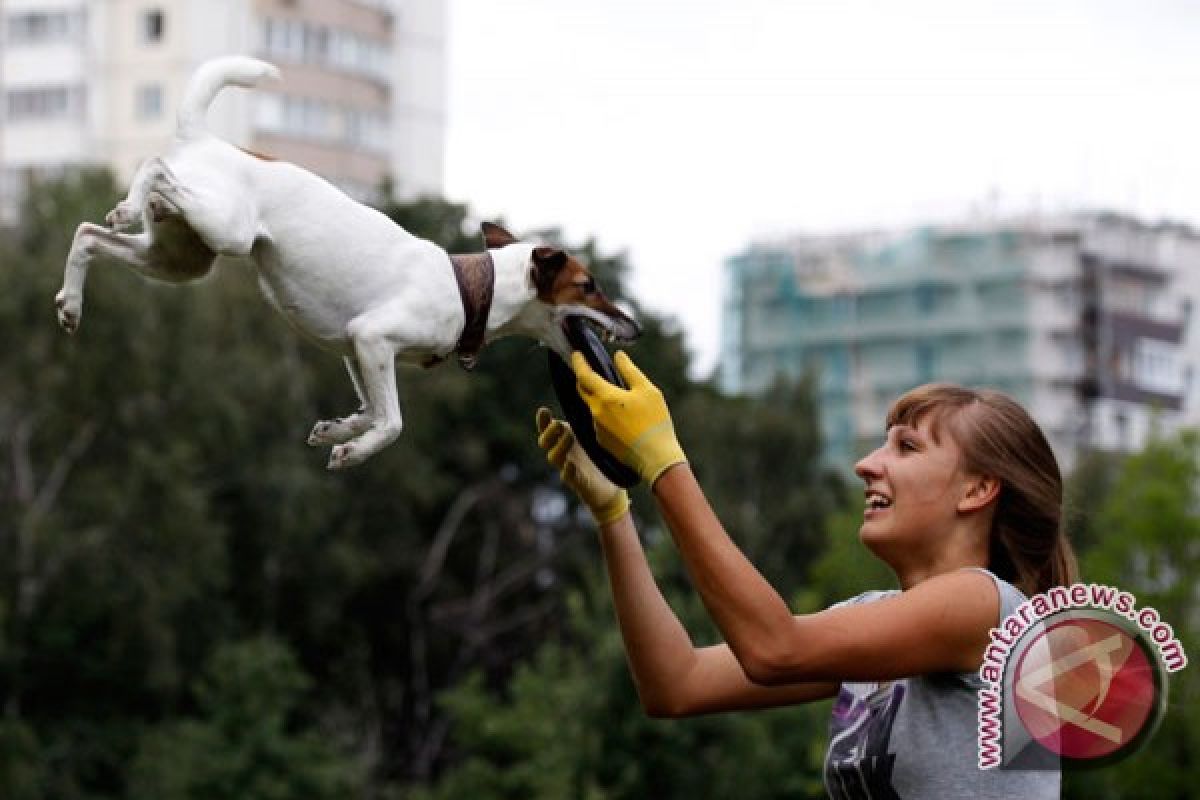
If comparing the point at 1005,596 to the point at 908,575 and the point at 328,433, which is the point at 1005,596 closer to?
the point at 908,575

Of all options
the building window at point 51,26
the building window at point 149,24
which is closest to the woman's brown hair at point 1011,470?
the building window at point 149,24

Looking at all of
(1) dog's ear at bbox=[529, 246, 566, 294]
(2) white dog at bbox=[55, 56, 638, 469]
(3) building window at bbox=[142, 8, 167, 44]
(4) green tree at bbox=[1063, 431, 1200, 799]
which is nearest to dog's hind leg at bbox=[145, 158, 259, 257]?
(2) white dog at bbox=[55, 56, 638, 469]

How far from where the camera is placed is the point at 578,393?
788 centimetres

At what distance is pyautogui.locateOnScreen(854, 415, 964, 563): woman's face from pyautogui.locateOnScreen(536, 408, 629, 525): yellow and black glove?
90cm

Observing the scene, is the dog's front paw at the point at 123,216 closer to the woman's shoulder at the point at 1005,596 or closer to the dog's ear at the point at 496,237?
the dog's ear at the point at 496,237

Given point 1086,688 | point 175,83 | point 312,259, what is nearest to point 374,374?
point 312,259

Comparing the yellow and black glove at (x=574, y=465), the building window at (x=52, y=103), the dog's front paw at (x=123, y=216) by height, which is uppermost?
the dog's front paw at (x=123, y=216)

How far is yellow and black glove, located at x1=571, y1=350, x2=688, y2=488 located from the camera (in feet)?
24.3

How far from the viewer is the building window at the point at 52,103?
76.3 m

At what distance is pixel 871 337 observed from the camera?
9894 centimetres

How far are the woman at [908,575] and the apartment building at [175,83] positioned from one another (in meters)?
66.7

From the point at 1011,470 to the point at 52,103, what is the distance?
233ft

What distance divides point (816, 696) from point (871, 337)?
3589 inches

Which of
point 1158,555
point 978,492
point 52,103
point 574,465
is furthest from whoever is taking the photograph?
point 52,103
